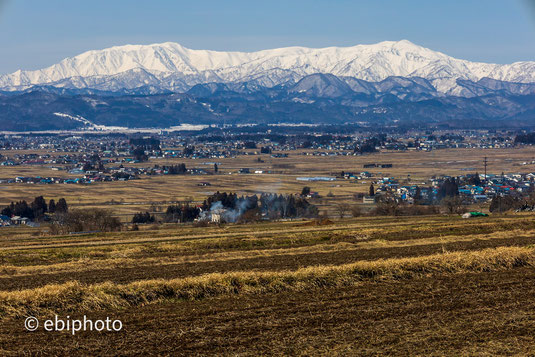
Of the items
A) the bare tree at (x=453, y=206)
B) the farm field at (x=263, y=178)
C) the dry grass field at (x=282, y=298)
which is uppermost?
the dry grass field at (x=282, y=298)

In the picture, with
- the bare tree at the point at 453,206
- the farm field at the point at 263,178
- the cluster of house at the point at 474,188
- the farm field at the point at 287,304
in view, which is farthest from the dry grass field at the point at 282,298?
the cluster of house at the point at 474,188

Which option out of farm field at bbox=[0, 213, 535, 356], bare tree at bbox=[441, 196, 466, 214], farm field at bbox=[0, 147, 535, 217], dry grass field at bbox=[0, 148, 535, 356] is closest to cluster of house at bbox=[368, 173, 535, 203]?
farm field at bbox=[0, 147, 535, 217]

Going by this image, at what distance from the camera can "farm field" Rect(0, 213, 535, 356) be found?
521 inches

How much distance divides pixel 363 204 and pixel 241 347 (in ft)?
228

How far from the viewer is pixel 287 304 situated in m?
16.5

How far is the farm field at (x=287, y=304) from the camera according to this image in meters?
13.2

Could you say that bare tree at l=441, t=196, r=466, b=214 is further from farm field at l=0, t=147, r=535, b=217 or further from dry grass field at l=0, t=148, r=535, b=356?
dry grass field at l=0, t=148, r=535, b=356

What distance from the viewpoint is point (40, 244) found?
40438 mm

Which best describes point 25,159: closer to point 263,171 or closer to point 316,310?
point 263,171

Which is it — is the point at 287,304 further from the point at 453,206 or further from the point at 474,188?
the point at 474,188

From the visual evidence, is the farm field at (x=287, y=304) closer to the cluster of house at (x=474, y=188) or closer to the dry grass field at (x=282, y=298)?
the dry grass field at (x=282, y=298)

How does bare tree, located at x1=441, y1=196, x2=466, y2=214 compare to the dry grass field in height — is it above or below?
below

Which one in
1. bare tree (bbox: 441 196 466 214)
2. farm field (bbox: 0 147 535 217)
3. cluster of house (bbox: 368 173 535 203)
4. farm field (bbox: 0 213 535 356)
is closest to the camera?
farm field (bbox: 0 213 535 356)

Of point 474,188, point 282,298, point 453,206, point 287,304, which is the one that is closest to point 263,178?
point 474,188
